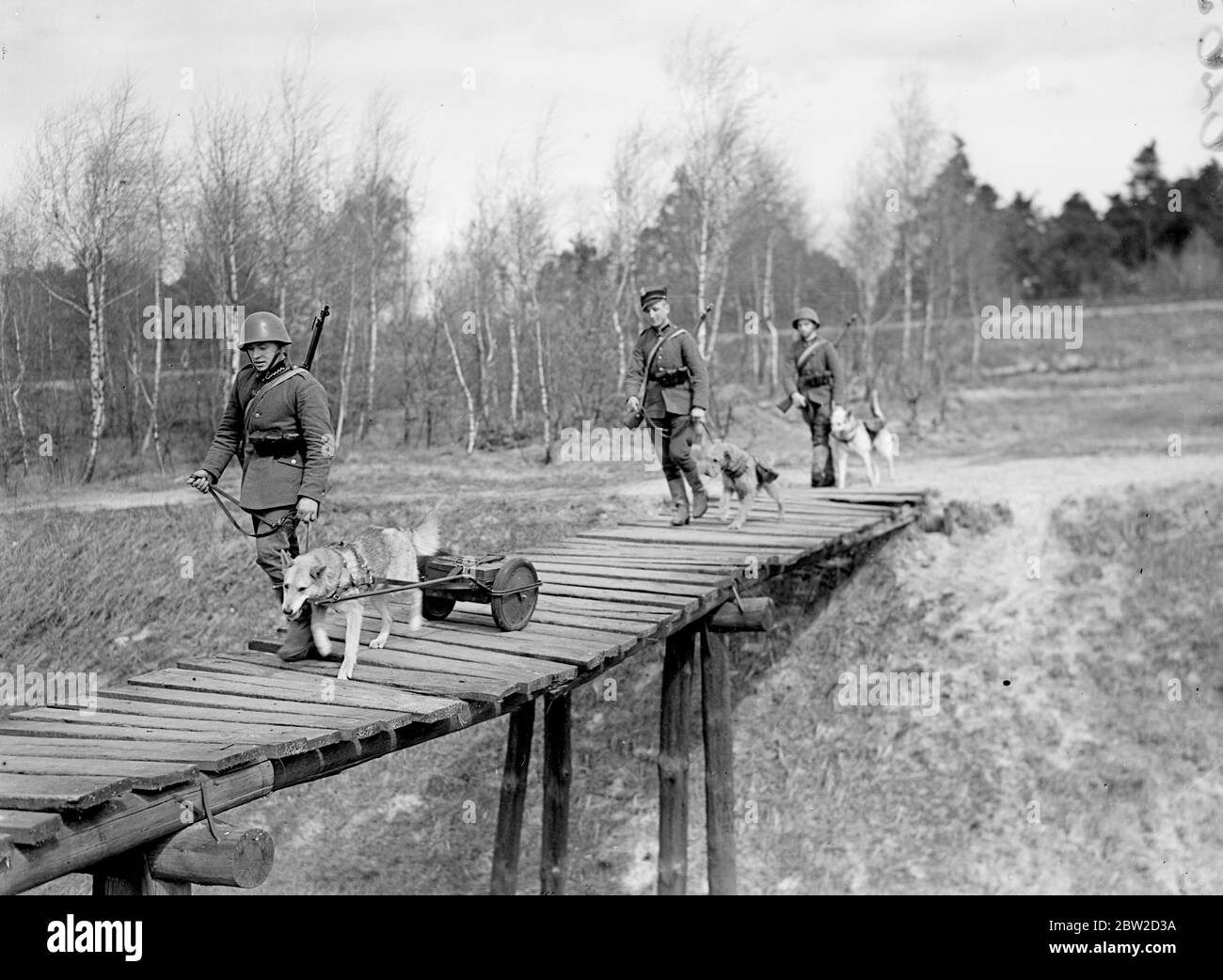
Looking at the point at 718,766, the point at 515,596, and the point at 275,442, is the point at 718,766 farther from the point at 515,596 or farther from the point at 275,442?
the point at 275,442

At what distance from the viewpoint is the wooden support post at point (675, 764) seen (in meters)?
7.88

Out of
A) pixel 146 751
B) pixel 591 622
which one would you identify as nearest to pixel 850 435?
pixel 591 622

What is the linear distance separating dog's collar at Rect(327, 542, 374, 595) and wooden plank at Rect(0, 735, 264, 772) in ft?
4.11

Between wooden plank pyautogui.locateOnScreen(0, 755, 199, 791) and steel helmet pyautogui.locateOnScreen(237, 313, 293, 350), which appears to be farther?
steel helmet pyautogui.locateOnScreen(237, 313, 293, 350)

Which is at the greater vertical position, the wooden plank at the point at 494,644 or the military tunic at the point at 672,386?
the military tunic at the point at 672,386

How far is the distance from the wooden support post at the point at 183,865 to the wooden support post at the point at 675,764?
13.9 feet

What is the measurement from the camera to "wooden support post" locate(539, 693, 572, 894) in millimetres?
8125

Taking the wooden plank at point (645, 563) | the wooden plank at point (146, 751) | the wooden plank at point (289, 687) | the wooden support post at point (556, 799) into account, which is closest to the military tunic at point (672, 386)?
the wooden plank at point (645, 563)

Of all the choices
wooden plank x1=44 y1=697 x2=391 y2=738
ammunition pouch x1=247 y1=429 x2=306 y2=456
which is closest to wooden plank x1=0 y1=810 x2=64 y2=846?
wooden plank x1=44 y1=697 x2=391 y2=738

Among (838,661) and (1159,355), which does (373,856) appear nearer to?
(838,661)

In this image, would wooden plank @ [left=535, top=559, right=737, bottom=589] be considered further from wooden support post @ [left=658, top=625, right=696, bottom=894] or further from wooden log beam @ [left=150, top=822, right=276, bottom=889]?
wooden log beam @ [left=150, top=822, right=276, bottom=889]

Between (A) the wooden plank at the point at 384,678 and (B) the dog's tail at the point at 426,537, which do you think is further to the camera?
(B) the dog's tail at the point at 426,537

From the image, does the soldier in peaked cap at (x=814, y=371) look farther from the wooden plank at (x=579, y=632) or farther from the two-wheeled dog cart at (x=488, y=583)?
the two-wheeled dog cart at (x=488, y=583)
